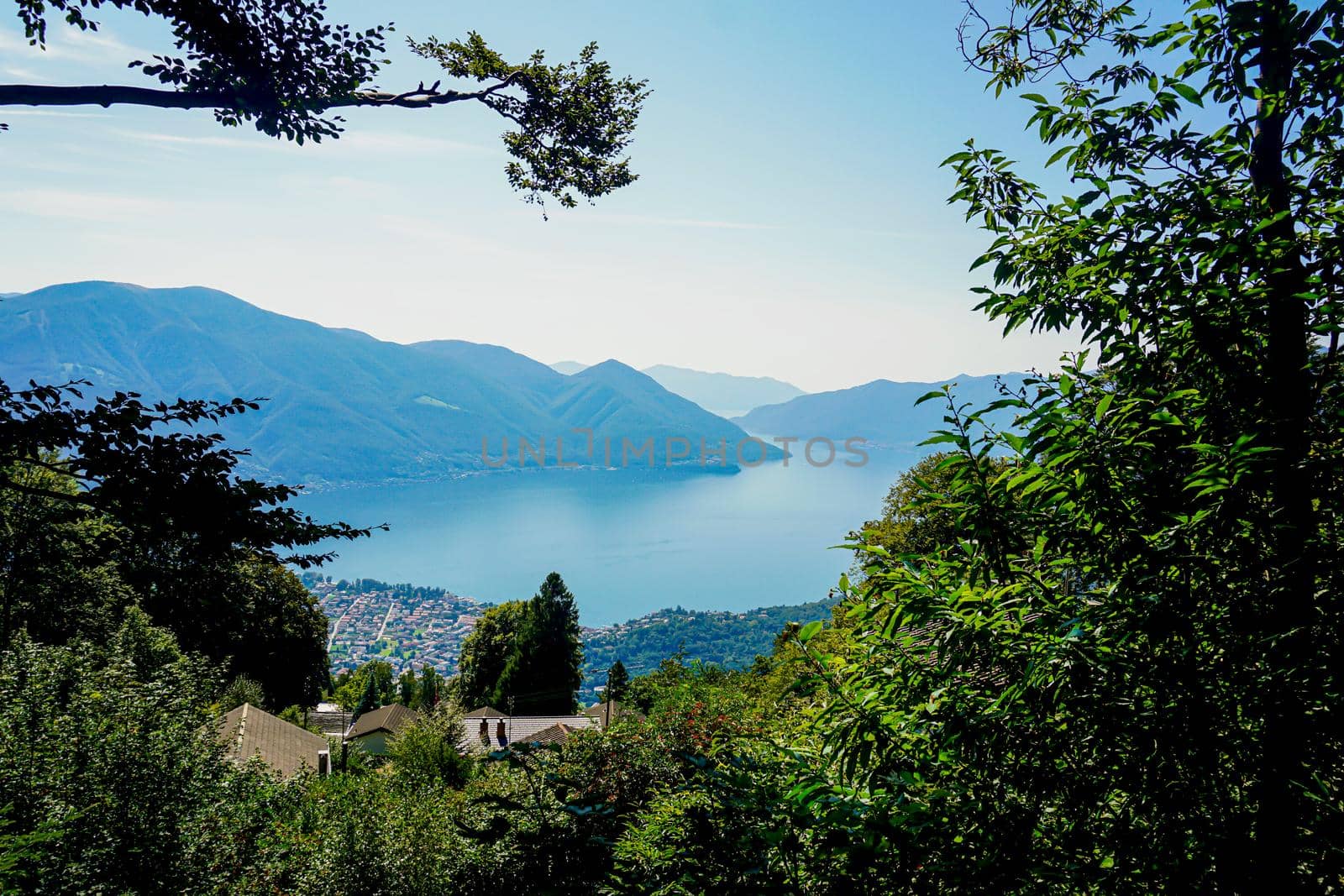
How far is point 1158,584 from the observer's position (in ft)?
6.86

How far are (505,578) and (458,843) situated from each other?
369 ft

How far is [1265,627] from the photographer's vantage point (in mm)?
1931

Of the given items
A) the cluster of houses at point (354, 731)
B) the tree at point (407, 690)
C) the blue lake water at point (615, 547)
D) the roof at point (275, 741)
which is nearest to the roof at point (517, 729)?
the cluster of houses at point (354, 731)

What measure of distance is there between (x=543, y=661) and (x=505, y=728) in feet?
22.4

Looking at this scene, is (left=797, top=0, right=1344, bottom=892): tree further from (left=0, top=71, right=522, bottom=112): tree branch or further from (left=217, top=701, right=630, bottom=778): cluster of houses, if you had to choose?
(left=217, top=701, right=630, bottom=778): cluster of houses

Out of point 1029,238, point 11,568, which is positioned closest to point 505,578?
point 11,568

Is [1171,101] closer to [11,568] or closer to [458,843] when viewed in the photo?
[458,843]

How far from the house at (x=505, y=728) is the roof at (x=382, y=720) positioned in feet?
9.15

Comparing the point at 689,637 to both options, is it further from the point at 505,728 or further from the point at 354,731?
the point at 505,728

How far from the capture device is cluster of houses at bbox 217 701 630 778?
16.5 metres

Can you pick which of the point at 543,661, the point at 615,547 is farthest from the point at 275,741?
the point at 615,547

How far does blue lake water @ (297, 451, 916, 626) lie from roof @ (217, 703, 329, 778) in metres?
77.8

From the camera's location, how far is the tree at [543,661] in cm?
3291

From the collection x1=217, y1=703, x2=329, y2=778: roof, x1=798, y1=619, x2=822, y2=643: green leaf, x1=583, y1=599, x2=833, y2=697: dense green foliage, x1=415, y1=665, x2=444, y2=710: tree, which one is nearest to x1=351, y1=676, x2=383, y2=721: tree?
x1=415, y1=665, x2=444, y2=710: tree
